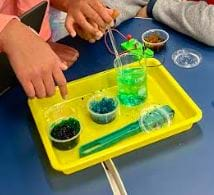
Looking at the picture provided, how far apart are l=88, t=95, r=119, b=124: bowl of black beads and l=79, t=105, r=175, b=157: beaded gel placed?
0.15 feet

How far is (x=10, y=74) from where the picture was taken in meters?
0.95

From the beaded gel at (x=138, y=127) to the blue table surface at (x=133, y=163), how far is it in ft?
0.12

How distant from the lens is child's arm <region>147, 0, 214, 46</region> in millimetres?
1082

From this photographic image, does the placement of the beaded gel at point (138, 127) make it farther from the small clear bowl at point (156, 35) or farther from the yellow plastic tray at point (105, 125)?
the small clear bowl at point (156, 35)

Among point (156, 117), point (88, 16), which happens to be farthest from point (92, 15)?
point (156, 117)

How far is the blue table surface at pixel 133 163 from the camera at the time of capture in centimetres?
78

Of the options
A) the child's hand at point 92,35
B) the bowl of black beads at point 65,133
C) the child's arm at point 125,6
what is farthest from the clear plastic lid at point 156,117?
the child's arm at point 125,6

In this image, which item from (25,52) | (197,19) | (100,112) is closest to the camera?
(25,52)

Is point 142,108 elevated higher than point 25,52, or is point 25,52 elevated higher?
point 25,52

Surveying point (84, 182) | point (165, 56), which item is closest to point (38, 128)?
point (84, 182)

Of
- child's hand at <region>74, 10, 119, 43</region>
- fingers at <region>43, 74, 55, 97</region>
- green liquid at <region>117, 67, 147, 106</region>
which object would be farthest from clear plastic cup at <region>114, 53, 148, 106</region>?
fingers at <region>43, 74, 55, 97</region>

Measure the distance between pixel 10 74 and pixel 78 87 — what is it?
0.17 meters

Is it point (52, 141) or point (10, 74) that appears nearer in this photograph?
point (52, 141)

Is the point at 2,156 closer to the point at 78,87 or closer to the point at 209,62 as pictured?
the point at 78,87
